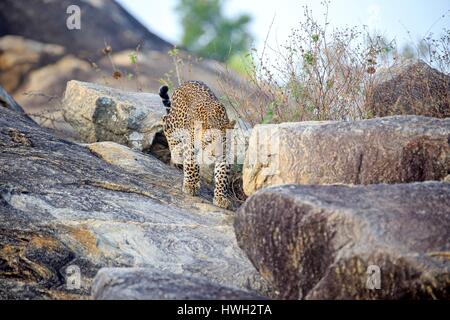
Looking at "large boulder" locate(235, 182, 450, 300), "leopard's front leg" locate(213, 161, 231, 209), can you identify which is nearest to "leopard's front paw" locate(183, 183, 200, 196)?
"leopard's front leg" locate(213, 161, 231, 209)

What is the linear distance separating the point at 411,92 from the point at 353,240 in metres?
5.14

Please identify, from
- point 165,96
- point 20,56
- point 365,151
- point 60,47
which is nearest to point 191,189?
point 165,96

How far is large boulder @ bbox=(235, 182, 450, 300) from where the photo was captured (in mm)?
5453

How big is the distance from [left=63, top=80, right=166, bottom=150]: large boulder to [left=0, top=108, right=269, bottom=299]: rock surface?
2417 mm

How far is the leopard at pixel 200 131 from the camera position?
961 cm

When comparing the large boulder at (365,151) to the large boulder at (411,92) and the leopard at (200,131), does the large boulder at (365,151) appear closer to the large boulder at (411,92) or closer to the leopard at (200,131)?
the leopard at (200,131)

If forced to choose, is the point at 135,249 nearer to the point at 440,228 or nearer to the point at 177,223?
the point at 177,223

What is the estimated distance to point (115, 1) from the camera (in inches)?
789

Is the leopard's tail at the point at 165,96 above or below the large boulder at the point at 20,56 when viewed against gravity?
below

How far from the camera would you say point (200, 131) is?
9898 mm

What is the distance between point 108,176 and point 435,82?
4223mm

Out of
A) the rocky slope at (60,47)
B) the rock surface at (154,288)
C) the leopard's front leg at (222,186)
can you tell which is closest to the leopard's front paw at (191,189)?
the leopard's front leg at (222,186)

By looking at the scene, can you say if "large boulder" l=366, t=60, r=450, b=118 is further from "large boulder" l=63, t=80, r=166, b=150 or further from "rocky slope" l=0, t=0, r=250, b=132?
"rocky slope" l=0, t=0, r=250, b=132

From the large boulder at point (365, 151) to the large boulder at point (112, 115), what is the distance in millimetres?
4515
